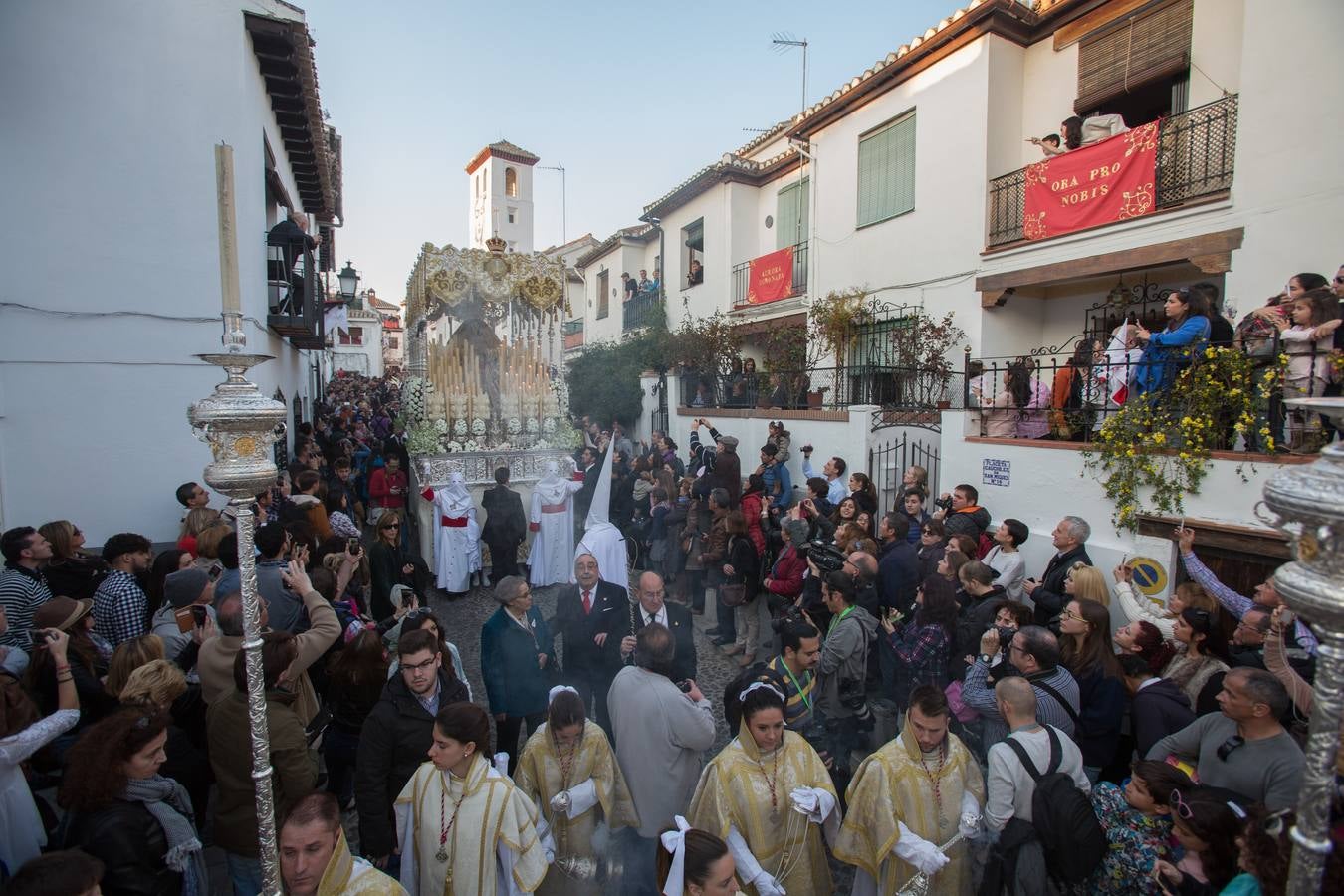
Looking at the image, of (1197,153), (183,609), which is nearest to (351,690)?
(183,609)

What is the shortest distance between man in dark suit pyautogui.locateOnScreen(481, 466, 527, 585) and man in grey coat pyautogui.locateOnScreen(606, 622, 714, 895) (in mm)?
4943

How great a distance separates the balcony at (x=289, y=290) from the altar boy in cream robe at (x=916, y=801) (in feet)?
31.9

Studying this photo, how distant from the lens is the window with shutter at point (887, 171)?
12062 millimetres

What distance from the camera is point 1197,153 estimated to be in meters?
8.53

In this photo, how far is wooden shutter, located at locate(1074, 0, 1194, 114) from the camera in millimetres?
8906

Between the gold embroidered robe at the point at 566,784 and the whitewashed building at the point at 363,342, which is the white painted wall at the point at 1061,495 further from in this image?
the whitewashed building at the point at 363,342

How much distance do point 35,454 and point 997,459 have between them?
10437 mm

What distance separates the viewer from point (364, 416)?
61.2 feet

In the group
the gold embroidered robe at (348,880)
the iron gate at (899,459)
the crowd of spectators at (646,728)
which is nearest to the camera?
the gold embroidered robe at (348,880)

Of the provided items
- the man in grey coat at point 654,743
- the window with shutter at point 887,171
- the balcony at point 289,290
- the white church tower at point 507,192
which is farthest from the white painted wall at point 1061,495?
the white church tower at point 507,192

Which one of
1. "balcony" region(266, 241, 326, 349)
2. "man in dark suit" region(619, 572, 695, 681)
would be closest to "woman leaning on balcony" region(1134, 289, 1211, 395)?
"man in dark suit" region(619, 572, 695, 681)

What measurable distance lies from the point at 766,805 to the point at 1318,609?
2.25 meters

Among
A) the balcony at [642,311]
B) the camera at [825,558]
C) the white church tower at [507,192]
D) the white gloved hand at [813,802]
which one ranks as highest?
the white church tower at [507,192]

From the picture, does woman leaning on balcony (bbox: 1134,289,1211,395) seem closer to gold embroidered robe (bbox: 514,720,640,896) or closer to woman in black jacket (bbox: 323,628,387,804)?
gold embroidered robe (bbox: 514,720,640,896)
